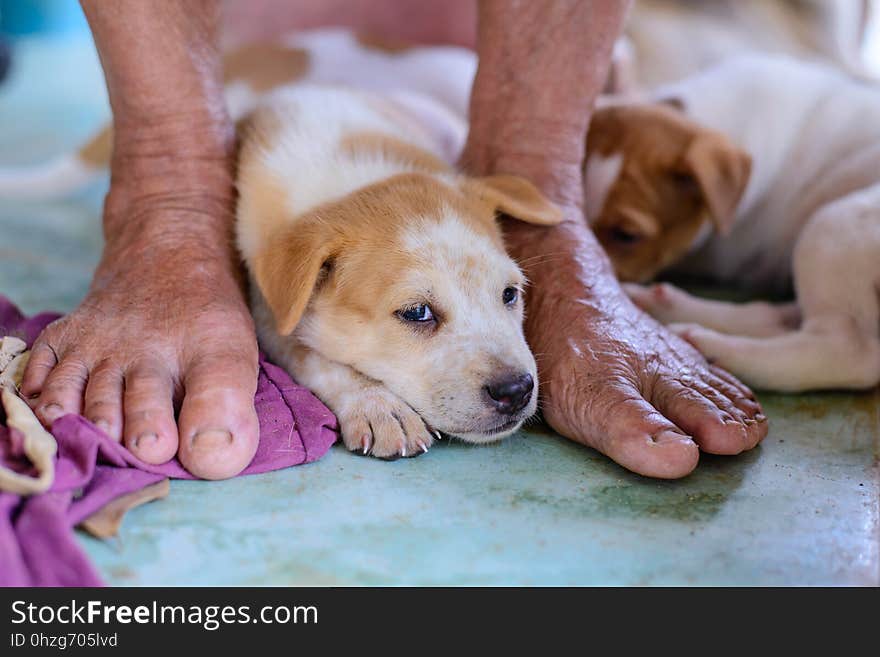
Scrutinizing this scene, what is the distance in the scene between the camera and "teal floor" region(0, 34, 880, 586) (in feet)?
4.78

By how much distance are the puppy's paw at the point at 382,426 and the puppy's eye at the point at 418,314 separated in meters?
0.16

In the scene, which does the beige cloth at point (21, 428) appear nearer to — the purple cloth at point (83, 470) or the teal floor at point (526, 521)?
the purple cloth at point (83, 470)

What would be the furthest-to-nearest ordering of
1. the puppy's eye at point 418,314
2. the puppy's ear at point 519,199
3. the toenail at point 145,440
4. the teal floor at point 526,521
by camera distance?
the puppy's ear at point 519,199 → the puppy's eye at point 418,314 → the toenail at point 145,440 → the teal floor at point 526,521

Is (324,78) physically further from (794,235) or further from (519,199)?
(794,235)

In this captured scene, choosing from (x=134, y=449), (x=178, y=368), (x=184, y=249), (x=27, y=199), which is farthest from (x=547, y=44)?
(x=27, y=199)

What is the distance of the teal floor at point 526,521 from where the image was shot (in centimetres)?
146

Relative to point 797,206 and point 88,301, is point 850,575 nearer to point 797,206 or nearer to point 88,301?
point 88,301

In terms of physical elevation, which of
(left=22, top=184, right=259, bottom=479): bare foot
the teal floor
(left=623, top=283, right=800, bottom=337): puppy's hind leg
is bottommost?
(left=623, top=283, right=800, bottom=337): puppy's hind leg

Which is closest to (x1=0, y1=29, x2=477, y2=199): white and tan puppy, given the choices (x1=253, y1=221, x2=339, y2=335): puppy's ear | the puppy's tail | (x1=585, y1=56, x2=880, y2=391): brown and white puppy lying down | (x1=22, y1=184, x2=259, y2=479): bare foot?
the puppy's tail

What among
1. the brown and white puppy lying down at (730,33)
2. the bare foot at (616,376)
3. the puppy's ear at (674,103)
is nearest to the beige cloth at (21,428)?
the bare foot at (616,376)

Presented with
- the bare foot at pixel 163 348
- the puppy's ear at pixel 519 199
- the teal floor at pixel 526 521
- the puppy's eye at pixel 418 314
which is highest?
the puppy's ear at pixel 519 199

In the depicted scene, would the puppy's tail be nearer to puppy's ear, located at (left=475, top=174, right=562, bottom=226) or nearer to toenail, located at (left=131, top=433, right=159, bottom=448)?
puppy's ear, located at (left=475, top=174, right=562, bottom=226)

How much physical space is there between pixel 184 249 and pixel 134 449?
630mm

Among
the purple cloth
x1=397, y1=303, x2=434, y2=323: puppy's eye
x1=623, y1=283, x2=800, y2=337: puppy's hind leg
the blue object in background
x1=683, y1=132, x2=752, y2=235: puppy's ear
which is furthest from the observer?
the blue object in background
